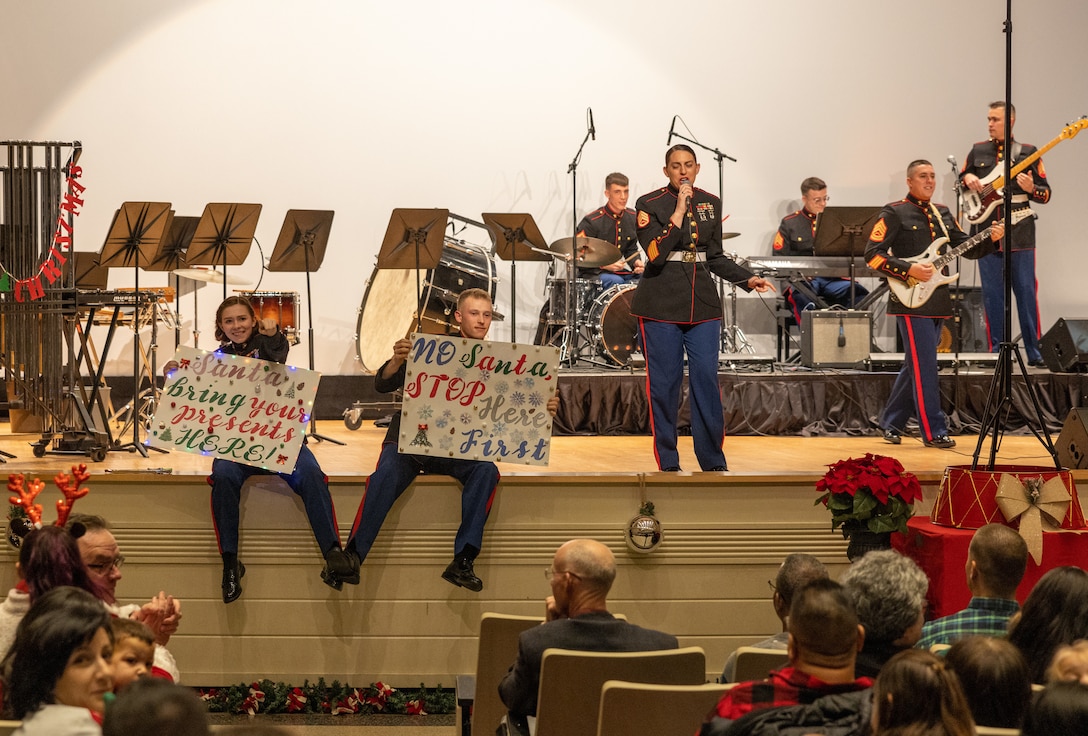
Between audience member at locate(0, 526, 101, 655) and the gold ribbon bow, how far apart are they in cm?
339

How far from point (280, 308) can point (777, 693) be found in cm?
716

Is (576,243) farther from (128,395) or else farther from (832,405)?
(128,395)

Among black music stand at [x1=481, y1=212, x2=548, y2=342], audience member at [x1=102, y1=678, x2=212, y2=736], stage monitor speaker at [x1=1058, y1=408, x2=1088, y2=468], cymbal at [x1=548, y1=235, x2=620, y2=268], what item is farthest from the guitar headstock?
audience member at [x1=102, y1=678, x2=212, y2=736]

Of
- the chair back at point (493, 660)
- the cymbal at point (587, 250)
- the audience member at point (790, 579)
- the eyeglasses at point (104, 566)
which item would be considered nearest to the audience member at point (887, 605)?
the audience member at point (790, 579)

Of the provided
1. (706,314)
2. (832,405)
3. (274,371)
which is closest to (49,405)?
(274,371)

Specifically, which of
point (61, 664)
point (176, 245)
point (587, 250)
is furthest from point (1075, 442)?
point (176, 245)

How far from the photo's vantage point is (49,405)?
6.74 metres

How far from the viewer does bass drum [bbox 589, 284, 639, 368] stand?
9.18 meters

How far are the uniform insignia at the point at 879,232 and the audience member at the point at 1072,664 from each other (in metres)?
5.75

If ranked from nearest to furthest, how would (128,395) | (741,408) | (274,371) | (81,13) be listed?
(274,371), (741,408), (128,395), (81,13)

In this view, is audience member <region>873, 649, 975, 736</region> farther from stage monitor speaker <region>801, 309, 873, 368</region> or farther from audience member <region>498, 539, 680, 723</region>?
stage monitor speaker <region>801, 309, 873, 368</region>

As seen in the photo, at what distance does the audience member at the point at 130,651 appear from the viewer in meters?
2.52

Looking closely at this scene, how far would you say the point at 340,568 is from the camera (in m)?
4.98

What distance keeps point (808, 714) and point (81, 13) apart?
1030 centimetres
